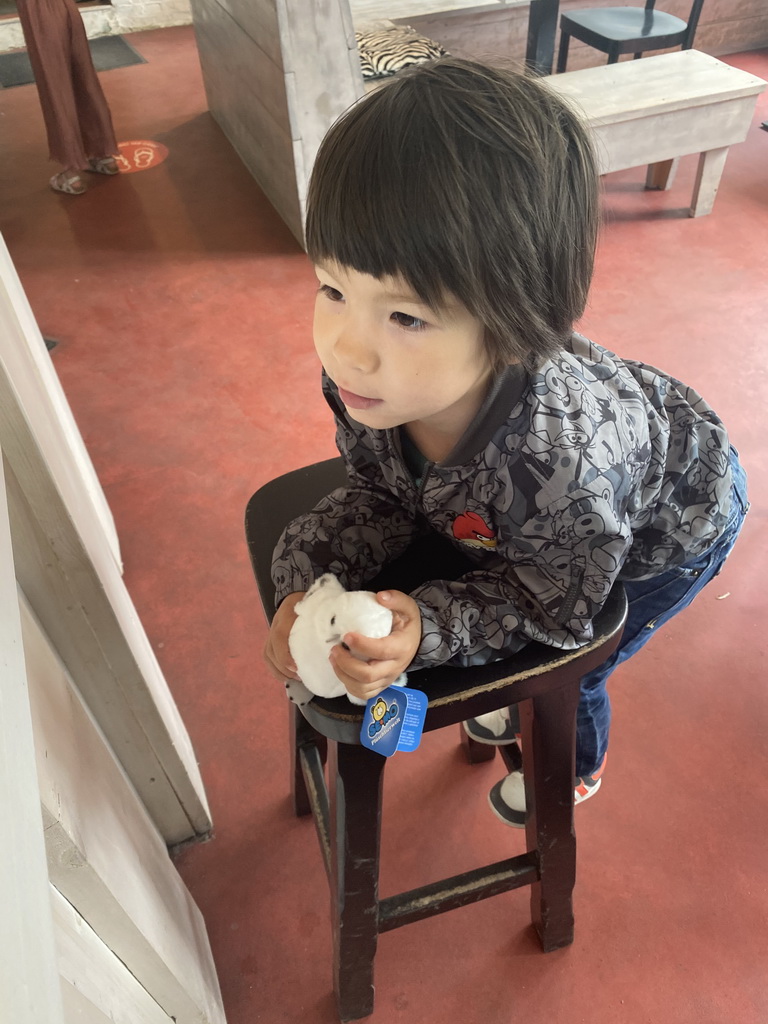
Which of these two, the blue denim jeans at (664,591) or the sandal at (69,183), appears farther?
the sandal at (69,183)

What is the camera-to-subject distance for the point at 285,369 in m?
2.26

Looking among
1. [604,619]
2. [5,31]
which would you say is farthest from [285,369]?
[5,31]

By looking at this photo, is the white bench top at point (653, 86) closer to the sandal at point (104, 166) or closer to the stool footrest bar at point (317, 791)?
the sandal at point (104, 166)

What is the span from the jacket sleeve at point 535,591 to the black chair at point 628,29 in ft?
9.54

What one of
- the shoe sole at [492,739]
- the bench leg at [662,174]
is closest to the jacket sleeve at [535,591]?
the shoe sole at [492,739]

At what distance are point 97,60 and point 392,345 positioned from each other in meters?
4.67

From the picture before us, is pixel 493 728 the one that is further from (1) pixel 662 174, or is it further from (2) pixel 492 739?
(1) pixel 662 174

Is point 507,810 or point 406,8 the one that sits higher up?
point 406,8

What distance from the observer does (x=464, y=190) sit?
598mm

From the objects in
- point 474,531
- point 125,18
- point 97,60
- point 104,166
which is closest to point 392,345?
point 474,531

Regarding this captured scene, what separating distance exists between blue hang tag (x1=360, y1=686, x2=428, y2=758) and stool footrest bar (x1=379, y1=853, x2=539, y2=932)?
1.35 ft

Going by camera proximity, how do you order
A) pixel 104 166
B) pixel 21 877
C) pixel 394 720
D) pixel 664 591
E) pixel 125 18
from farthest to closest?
pixel 125 18, pixel 104 166, pixel 664 591, pixel 394 720, pixel 21 877

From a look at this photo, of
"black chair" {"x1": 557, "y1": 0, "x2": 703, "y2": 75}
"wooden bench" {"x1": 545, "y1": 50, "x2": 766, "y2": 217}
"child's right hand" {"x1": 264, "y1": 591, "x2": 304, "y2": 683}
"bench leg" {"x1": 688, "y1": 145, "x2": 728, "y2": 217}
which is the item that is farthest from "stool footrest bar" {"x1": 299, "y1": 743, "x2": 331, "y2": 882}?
"black chair" {"x1": 557, "y1": 0, "x2": 703, "y2": 75}

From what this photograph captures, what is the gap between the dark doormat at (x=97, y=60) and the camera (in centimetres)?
421
